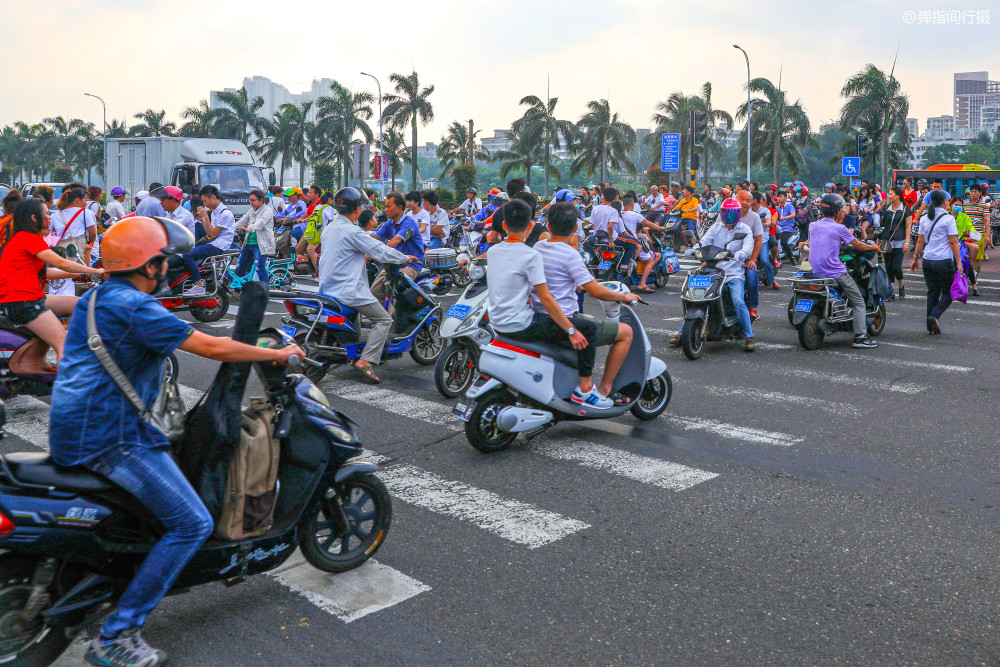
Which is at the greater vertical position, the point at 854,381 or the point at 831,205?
the point at 831,205

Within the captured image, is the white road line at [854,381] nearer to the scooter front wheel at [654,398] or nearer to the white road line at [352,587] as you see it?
the scooter front wheel at [654,398]

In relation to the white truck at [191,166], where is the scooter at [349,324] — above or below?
below

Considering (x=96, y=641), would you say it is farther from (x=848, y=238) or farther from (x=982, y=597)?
(x=848, y=238)

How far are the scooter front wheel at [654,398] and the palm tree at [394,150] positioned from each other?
5945 cm

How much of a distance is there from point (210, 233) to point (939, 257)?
31.2 ft

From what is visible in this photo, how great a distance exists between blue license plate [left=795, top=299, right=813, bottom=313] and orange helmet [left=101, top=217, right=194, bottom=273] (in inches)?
334

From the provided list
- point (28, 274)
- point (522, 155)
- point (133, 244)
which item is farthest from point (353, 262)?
point (522, 155)

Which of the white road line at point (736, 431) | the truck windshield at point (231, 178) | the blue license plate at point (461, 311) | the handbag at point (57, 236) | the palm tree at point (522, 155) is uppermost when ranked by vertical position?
the palm tree at point (522, 155)

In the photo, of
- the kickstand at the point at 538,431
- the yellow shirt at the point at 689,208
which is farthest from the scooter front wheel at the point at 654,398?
the yellow shirt at the point at 689,208

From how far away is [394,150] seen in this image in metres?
67.2

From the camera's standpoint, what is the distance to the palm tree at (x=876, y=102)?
51.2 metres

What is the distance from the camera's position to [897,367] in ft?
31.6

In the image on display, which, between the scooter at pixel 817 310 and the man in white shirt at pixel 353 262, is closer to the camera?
the man in white shirt at pixel 353 262

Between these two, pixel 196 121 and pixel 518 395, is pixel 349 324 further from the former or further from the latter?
pixel 196 121
